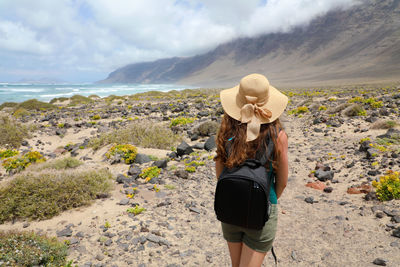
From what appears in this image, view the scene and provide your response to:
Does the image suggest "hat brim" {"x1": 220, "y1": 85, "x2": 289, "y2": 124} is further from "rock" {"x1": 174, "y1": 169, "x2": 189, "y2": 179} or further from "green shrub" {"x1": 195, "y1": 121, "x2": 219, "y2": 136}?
"green shrub" {"x1": 195, "y1": 121, "x2": 219, "y2": 136}

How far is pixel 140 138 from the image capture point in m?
9.23

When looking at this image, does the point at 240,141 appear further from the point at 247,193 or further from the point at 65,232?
the point at 65,232

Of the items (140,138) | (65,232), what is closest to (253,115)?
(65,232)

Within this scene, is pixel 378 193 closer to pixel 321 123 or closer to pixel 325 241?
pixel 325 241

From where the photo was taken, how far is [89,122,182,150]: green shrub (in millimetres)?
8961

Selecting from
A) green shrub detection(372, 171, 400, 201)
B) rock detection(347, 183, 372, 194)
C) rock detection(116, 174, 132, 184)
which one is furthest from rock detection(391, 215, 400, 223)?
rock detection(116, 174, 132, 184)

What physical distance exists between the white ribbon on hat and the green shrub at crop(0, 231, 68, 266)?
3.23 meters

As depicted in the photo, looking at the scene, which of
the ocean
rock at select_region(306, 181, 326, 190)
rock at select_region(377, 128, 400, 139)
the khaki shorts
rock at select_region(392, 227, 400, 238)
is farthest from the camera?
the ocean

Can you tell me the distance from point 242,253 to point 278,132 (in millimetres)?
1185

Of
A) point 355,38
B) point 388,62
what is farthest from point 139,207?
point 355,38

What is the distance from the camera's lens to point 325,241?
13.0 ft

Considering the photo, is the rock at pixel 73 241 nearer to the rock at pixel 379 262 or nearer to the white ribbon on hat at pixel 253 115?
the white ribbon on hat at pixel 253 115

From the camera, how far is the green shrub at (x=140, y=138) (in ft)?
29.4

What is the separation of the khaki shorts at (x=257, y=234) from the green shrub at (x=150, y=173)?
4.21m
